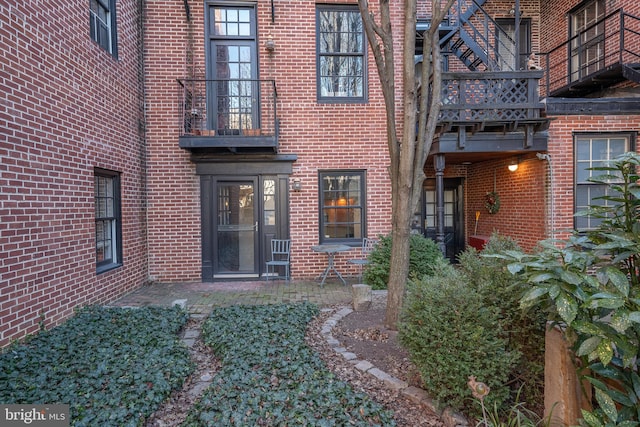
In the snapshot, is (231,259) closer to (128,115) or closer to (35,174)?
(128,115)

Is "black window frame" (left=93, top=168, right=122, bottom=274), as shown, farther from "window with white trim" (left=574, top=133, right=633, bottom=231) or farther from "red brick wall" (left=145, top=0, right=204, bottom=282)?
"window with white trim" (left=574, top=133, right=633, bottom=231)

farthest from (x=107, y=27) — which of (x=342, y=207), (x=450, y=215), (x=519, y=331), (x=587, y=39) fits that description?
(x=587, y=39)

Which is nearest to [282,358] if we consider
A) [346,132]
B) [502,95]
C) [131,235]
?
[131,235]

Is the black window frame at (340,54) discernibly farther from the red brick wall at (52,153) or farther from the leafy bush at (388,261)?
the red brick wall at (52,153)

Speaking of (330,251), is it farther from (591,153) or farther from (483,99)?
(591,153)

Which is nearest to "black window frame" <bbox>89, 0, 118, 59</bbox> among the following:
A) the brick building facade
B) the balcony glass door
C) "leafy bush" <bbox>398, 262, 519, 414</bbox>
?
the brick building facade

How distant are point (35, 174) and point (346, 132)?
515cm

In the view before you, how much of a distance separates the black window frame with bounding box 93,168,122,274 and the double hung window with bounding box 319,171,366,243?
3.77 metres

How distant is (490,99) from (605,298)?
5833mm

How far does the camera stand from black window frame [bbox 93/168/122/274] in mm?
5453

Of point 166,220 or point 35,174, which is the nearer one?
point 35,174

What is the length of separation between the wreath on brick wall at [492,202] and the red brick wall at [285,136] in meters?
2.78

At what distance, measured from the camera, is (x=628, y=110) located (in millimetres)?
6582

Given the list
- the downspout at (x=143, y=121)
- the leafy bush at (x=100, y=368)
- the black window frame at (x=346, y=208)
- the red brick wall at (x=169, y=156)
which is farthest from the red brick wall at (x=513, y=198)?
the downspout at (x=143, y=121)
